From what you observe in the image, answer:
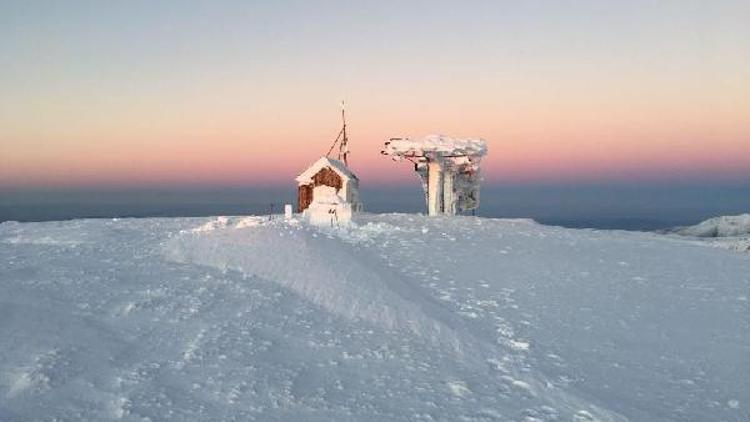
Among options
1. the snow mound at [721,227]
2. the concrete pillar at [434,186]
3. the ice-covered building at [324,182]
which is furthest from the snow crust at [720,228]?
the ice-covered building at [324,182]

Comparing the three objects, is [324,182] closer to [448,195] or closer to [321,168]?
[321,168]

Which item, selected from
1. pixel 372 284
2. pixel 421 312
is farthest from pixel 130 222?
pixel 421 312

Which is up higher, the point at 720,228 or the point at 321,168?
the point at 321,168

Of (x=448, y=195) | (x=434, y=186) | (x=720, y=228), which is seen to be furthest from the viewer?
(x=720, y=228)

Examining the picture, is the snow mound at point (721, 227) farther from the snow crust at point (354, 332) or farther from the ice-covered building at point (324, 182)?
the ice-covered building at point (324, 182)

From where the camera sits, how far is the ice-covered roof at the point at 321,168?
3234 centimetres

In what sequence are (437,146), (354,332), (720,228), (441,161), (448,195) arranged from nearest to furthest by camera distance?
(354,332), (437,146), (441,161), (448,195), (720,228)

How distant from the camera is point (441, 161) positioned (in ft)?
116

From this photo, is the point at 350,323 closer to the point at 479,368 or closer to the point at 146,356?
the point at 479,368

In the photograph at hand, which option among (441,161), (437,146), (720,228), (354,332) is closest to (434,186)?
(441,161)

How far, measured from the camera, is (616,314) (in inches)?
551

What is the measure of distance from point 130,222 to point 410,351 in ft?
70.4

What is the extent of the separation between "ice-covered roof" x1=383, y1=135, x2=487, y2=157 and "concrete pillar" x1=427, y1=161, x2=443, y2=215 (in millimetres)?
1018

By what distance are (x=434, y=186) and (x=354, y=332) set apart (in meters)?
25.1
